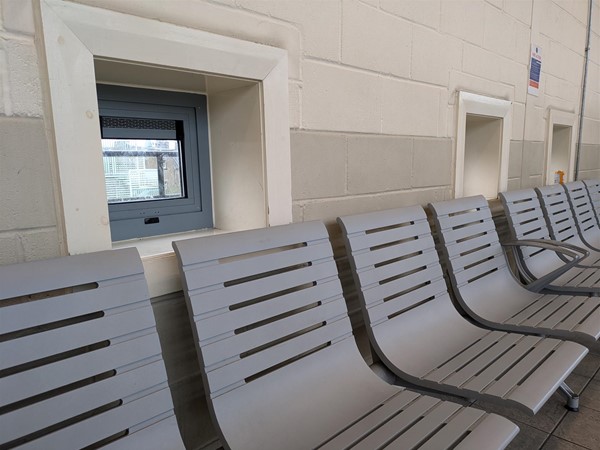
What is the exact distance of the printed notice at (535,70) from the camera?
3.32m

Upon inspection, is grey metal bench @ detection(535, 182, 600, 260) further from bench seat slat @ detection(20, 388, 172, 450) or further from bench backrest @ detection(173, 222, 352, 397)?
bench seat slat @ detection(20, 388, 172, 450)

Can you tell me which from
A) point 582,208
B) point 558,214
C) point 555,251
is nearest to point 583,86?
point 582,208

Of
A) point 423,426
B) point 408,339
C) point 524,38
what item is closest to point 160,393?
point 423,426

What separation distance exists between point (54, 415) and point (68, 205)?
0.50 meters

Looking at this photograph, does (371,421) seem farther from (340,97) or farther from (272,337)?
(340,97)

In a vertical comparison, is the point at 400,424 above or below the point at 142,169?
below

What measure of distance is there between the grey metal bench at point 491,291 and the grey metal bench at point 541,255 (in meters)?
0.12

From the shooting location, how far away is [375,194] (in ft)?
6.77

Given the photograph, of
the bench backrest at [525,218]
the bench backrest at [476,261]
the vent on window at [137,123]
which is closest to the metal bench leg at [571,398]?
the bench backrest at [476,261]

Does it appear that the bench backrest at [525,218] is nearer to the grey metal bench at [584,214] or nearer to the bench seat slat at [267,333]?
the grey metal bench at [584,214]

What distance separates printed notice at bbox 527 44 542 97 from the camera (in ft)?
10.9

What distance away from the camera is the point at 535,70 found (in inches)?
133

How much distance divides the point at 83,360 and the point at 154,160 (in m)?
0.82

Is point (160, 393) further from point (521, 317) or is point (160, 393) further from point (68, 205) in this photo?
Answer: point (521, 317)
